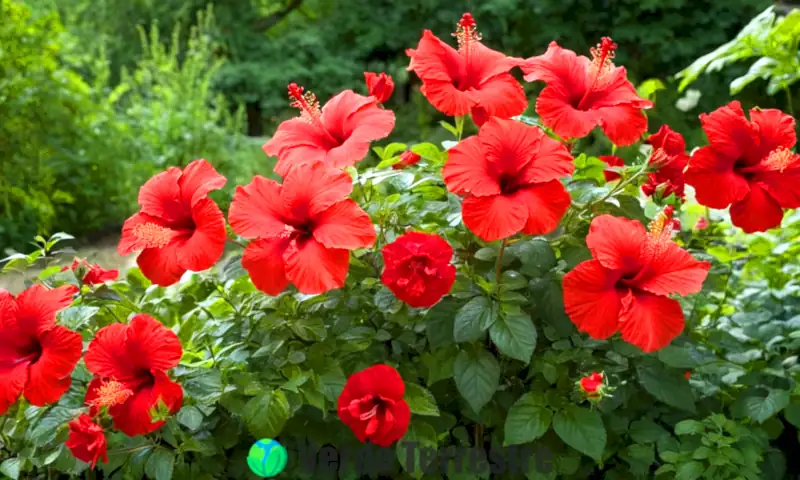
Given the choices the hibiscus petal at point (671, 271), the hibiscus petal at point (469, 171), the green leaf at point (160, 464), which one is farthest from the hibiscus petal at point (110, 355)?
the hibiscus petal at point (671, 271)

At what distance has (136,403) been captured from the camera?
3.44 feet

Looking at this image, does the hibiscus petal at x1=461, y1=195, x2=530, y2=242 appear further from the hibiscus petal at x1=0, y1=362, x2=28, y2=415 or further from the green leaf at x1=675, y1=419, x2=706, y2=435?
the hibiscus petal at x1=0, y1=362, x2=28, y2=415

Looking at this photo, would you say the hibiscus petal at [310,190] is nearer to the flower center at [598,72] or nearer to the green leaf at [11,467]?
the flower center at [598,72]

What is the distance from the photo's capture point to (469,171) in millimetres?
1042

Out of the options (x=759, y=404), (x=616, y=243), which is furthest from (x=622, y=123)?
(x=759, y=404)

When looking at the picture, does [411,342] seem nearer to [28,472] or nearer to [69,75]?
[28,472]

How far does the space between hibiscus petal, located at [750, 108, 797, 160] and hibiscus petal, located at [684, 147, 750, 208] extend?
65 millimetres

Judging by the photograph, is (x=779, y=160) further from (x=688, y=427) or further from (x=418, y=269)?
(x=418, y=269)

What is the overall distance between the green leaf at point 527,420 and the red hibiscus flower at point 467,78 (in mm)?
396

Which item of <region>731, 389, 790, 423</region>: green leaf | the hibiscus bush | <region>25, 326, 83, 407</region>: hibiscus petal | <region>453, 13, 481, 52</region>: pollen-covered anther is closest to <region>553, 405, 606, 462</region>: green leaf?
the hibiscus bush

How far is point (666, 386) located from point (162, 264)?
73 cm

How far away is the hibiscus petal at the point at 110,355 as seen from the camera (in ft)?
3.50

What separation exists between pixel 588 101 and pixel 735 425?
537mm

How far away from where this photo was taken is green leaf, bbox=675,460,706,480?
117cm
